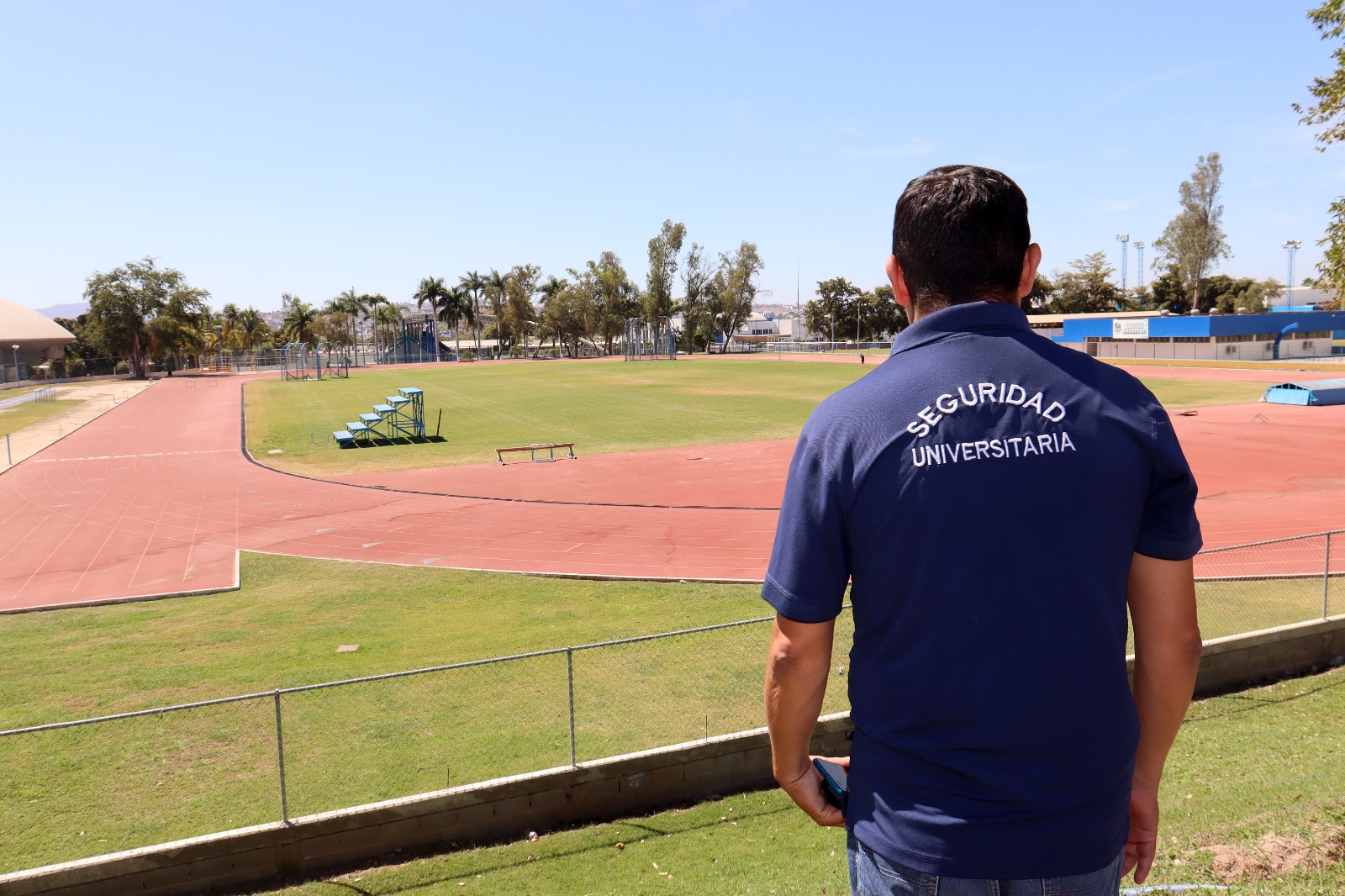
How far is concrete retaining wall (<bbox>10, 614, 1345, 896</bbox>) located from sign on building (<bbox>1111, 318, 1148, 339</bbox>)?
8437 cm

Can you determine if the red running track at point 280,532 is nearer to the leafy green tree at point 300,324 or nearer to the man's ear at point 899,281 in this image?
the man's ear at point 899,281

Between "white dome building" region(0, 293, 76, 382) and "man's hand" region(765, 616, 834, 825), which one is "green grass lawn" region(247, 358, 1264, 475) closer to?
"man's hand" region(765, 616, 834, 825)

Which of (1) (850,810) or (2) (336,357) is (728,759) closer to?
(1) (850,810)

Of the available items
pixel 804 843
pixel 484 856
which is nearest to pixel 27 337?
pixel 484 856

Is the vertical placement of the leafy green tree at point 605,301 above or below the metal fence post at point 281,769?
above

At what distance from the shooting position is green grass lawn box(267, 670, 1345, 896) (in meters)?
6.09

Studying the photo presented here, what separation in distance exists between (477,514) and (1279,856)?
17700mm

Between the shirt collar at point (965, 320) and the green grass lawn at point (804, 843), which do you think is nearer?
the shirt collar at point (965, 320)

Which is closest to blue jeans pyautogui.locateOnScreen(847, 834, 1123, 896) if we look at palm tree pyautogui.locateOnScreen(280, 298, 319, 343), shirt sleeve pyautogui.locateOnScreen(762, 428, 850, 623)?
shirt sleeve pyautogui.locateOnScreen(762, 428, 850, 623)

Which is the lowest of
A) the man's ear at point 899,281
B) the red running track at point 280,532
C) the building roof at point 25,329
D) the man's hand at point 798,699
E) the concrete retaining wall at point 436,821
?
the concrete retaining wall at point 436,821

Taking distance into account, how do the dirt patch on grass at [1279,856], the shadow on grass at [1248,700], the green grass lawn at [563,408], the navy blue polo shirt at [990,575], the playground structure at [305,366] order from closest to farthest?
the navy blue polo shirt at [990,575] → the dirt patch on grass at [1279,856] → the shadow on grass at [1248,700] → the green grass lawn at [563,408] → the playground structure at [305,366]

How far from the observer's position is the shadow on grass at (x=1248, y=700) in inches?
393

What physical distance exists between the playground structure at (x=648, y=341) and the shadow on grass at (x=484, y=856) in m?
93.5

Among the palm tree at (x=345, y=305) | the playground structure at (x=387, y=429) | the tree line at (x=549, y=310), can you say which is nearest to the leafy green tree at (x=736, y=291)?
the tree line at (x=549, y=310)
